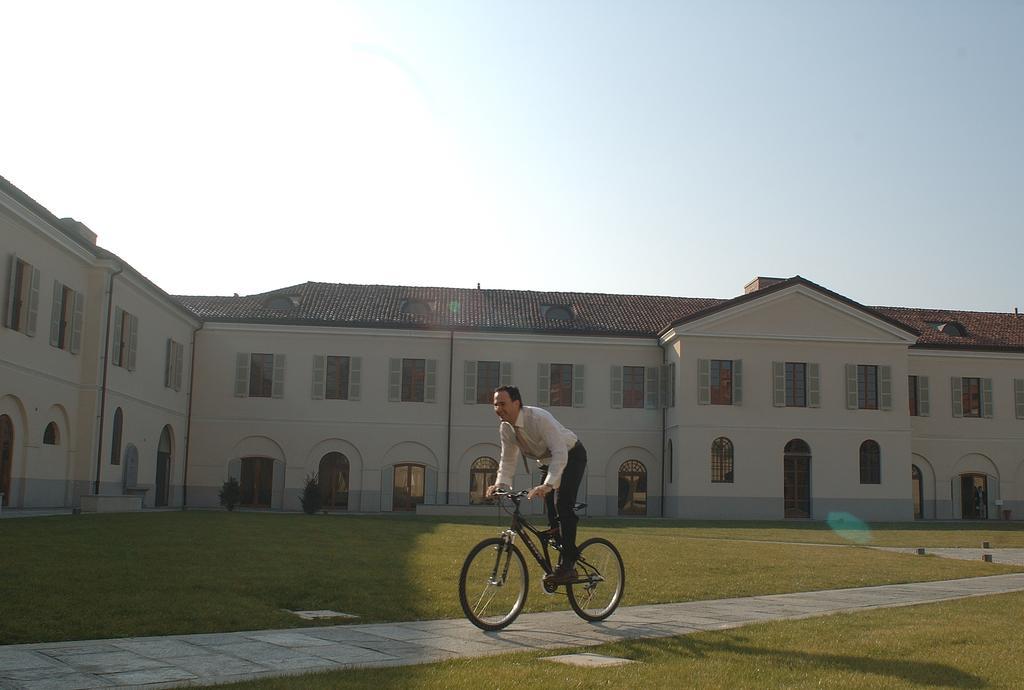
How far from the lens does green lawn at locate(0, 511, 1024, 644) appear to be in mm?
7590

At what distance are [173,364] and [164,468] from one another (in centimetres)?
351

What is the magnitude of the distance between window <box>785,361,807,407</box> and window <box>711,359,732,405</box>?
211 centimetres

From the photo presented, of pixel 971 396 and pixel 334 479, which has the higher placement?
pixel 971 396

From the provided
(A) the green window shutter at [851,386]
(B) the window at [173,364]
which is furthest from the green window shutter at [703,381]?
(B) the window at [173,364]

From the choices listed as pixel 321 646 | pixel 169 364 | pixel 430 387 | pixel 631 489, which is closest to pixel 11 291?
pixel 169 364

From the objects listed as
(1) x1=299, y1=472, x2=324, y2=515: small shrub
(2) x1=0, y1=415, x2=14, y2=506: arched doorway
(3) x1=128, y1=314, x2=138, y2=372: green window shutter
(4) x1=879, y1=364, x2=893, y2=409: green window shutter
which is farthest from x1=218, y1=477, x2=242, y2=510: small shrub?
(4) x1=879, y1=364, x2=893, y2=409: green window shutter

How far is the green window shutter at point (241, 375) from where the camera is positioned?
1405 inches

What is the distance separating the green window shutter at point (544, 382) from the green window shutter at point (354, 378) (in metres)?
6.33

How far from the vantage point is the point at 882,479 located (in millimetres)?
35469

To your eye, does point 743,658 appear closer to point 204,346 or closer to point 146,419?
point 146,419

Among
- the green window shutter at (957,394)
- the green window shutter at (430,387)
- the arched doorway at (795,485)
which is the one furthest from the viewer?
the green window shutter at (957,394)

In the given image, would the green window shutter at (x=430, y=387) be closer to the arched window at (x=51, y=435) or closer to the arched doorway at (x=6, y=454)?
the arched window at (x=51, y=435)

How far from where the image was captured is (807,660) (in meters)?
6.45

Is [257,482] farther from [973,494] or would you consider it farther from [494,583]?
[494,583]
